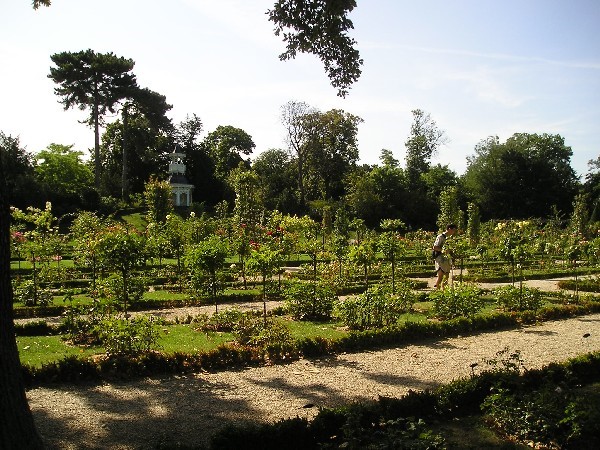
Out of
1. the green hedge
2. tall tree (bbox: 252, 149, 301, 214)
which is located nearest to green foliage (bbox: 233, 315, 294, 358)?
the green hedge

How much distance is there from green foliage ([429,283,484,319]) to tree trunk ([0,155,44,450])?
9.15 metres

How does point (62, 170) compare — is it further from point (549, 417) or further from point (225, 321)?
point (549, 417)

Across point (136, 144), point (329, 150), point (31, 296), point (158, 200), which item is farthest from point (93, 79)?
point (31, 296)

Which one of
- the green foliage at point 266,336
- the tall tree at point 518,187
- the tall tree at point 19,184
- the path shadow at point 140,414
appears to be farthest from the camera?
the tall tree at point 518,187

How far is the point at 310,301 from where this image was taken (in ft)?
38.8

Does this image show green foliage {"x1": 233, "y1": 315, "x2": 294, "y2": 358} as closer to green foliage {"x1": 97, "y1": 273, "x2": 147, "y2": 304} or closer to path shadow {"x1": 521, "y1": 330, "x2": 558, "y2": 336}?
green foliage {"x1": 97, "y1": 273, "x2": 147, "y2": 304}

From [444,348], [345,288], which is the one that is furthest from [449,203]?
[444,348]

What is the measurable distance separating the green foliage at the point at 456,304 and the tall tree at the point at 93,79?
3656cm

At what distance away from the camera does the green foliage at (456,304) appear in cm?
1159

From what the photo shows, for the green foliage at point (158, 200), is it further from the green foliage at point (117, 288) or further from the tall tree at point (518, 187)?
the tall tree at point (518, 187)

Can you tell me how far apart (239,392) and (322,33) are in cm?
592

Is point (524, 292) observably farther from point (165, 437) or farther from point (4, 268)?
point (4, 268)

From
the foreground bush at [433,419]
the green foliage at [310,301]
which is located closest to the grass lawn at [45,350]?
the foreground bush at [433,419]

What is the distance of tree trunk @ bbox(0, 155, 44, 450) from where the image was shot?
14.1ft
